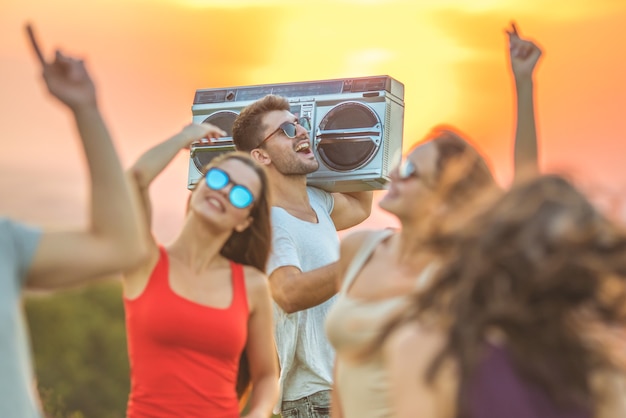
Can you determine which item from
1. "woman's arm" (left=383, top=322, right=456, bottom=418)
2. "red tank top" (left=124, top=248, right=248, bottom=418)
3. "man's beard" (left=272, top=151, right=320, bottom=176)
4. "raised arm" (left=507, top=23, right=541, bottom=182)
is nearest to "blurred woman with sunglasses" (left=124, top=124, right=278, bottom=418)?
"red tank top" (left=124, top=248, right=248, bottom=418)

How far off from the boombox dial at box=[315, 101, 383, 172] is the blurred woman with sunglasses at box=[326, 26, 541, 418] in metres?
1.38

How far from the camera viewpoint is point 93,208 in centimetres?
236

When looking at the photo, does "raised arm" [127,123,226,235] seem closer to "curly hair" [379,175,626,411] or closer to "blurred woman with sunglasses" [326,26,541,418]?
"blurred woman with sunglasses" [326,26,541,418]

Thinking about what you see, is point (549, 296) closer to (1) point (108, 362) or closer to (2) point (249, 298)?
(2) point (249, 298)

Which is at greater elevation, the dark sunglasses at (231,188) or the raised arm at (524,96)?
the raised arm at (524,96)

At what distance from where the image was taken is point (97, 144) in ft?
7.63

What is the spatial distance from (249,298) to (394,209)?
0.55 metres

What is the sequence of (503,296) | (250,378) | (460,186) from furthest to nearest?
(250,378)
(460,186)
(503,296)

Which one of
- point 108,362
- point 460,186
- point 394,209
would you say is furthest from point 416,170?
point 108,362

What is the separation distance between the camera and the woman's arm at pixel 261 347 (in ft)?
13.6

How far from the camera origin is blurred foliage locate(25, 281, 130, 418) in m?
34.8

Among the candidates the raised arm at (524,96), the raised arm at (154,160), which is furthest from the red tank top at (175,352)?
the raised arm at (524,96)

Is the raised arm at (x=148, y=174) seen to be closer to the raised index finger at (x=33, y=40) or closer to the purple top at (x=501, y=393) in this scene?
the raised index finger at (x=33, y=40)

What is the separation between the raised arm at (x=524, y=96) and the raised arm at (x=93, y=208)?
2064mm
